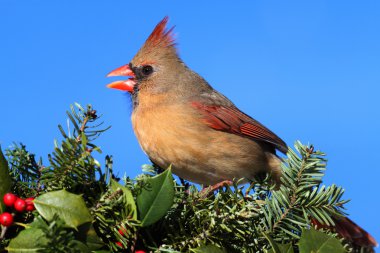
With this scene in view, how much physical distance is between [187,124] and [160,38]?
556 mm

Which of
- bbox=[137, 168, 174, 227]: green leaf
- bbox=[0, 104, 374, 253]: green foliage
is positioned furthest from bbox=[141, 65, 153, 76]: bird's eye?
bbox=[137, 168, 174, 227]: green leaf

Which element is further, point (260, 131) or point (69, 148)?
point (260, 131)

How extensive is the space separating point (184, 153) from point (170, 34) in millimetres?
750

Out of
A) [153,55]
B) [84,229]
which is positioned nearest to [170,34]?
[153,55]

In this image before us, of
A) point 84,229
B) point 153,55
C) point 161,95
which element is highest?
point 153,55

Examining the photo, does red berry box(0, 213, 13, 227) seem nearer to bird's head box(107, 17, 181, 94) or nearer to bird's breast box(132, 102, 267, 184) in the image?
bird's breast box(132, 102, 267, 184)

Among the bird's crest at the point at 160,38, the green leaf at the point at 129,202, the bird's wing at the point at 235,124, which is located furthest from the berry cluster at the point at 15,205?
the bird's crest at the point at 160,38

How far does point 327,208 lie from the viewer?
57.5 inches

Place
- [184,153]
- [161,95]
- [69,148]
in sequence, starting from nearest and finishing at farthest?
1. [69,148]
2. [184,153]
3. [161,95]

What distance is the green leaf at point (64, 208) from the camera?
3.40 ft

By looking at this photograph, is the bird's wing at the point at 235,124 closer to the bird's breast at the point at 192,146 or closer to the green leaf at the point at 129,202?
the bird's breast at the point at 192,146

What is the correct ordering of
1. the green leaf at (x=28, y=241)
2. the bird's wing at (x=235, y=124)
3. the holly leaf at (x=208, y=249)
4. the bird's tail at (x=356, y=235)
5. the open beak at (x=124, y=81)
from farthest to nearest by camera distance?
1. the open beak at (x=124, y=81)
2. the bird's wing at (x=235, y=124)
3. the bird's tail at (x=356, y=235)
4. the holly leaf at (x=208, y=249)
5. the green leaf at (x=28, y=241)

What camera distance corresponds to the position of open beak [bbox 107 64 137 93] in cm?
273

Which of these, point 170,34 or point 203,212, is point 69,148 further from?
point 170,34
